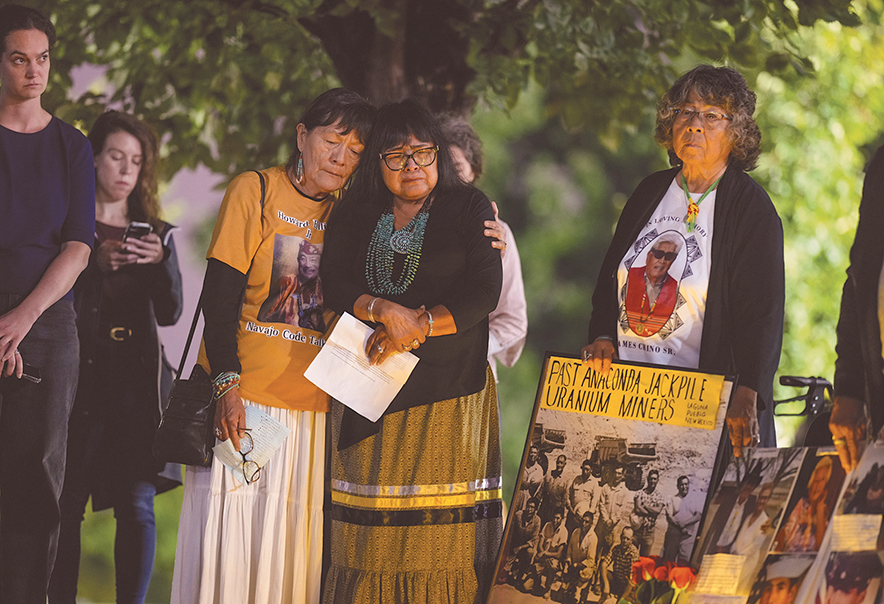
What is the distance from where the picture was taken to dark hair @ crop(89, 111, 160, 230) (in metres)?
4.12

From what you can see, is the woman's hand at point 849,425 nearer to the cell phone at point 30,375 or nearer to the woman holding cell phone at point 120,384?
the cell phone at point 30,375

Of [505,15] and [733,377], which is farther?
[505,15]

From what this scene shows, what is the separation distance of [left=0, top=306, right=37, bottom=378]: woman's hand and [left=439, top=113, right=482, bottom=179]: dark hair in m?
1.86

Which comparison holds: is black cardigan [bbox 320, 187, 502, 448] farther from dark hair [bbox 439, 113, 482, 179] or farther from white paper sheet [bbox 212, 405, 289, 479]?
dark hair [bbox 439, 113, 482, 179]

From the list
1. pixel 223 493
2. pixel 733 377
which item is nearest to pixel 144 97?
pixel 223 493

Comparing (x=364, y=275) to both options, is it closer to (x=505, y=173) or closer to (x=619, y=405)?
(x=619, y=405)

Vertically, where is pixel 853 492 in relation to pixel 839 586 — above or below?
above

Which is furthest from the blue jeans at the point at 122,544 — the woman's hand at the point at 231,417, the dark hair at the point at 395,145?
the dark hair at the point at 395,145

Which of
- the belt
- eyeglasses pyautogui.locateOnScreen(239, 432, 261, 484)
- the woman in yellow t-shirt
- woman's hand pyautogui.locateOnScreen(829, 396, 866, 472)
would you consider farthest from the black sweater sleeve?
woman's hand pyautogui.locateOnScreen(829, 396, 866, 472)

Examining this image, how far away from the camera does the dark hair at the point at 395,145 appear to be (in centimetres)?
317

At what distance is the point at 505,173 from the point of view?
15.1 meters

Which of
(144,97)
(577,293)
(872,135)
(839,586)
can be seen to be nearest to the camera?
(839,586)

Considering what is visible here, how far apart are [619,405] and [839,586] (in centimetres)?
95

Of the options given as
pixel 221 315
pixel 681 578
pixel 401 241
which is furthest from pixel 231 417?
pixel 681 578
